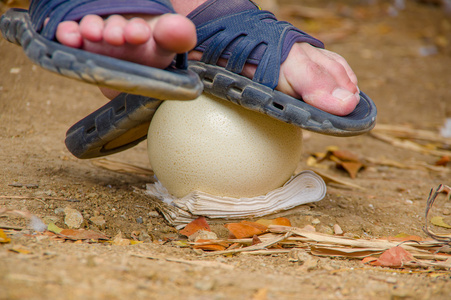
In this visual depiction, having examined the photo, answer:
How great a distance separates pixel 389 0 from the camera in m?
8.56

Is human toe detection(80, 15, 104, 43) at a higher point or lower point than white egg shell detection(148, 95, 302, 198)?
higher

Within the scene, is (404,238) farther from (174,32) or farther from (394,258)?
(174,32)

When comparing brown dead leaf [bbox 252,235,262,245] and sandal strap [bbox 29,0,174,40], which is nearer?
sandal strap [bbox 29,0,174,40]

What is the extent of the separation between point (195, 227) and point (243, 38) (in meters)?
0.83

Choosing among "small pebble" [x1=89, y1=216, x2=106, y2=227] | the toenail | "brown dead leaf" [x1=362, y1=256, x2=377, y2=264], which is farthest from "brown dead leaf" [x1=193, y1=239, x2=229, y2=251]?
the toenail

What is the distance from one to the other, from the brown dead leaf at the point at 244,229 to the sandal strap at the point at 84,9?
907 mm

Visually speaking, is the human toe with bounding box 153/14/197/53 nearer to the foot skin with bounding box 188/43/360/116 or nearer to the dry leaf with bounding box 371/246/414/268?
the foot skin with bounding box 188/43/360/116

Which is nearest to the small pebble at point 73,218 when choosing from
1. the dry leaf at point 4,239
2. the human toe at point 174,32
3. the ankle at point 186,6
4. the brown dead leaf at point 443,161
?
the dry leaf at point 4,239

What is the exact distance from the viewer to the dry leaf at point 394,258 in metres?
1.68

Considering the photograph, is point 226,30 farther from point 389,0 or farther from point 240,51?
point 389,0

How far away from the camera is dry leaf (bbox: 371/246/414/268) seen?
66.2 inches

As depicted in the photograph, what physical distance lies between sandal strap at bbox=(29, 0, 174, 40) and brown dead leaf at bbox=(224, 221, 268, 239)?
0.91 meters

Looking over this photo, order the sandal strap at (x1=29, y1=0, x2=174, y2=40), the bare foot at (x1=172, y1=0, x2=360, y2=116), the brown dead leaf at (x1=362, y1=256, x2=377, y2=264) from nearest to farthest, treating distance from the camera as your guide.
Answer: the sandal strap at (x1=29, y1=0, x2=174, y2=40) < the brown dead leaf at (x1=362, y1=256, x2=377, y2=264) < the bare foot at (x1=172, y1=0, x2=360, y2=116)

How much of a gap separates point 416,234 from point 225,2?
136 centimetres
